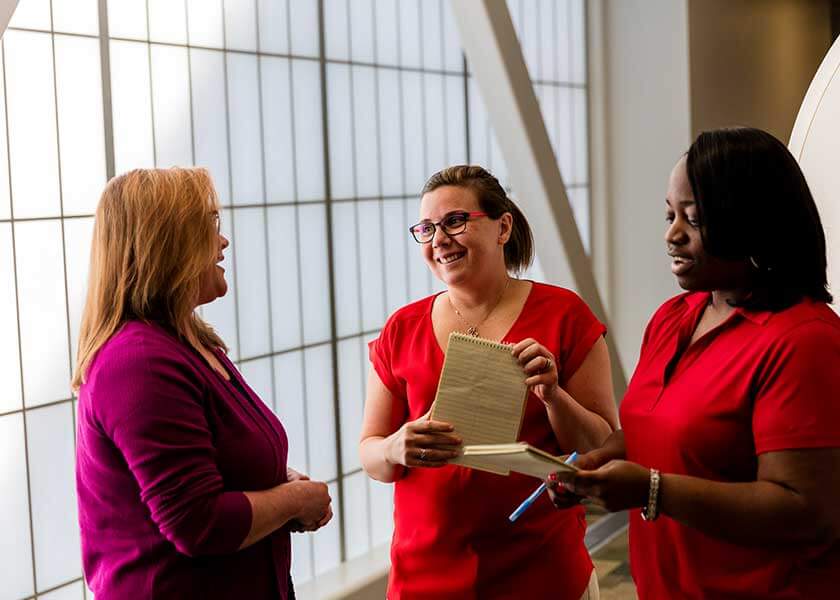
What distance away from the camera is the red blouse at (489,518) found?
7.45 ft

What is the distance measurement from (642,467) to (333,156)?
3537 millimetres

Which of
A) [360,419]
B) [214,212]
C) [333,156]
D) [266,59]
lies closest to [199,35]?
[266,59]

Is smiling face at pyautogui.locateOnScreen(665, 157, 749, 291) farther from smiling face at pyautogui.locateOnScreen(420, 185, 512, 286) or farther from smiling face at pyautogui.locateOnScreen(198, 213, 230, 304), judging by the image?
smiling face at pyautogui.locateOnScreen(198, 213, 230, 304)

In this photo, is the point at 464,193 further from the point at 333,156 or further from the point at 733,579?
the point at 333,156

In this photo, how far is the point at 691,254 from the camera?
1720 mm

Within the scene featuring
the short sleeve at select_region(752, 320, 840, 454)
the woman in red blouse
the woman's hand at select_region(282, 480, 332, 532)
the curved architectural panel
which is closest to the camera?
the short sleeve at select_region(752, 320, 840, 454)

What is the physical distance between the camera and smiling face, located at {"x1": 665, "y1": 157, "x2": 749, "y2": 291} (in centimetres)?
171

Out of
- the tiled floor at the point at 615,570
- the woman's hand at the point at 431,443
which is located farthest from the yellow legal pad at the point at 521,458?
the tiled floor at the point at 615,570

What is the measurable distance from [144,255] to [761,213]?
3.50 ft

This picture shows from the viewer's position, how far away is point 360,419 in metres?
5.31

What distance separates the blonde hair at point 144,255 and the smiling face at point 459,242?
61 centimetres

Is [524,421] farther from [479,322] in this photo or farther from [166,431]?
[166,431]

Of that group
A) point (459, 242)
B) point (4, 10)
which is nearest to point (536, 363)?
point (459, 242)

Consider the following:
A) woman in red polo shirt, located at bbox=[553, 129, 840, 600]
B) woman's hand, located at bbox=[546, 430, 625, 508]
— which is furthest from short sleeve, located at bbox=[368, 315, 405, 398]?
woman in red polo shirt, located at bbox=[553, 129, 840, 600]
